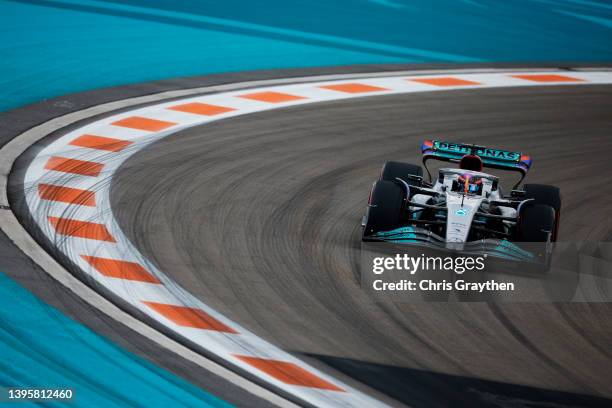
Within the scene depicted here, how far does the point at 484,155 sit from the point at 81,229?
4.19 meters

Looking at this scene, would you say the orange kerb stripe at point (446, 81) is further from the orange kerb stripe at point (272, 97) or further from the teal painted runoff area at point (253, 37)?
the orange kerb stripe at point (272, 97)

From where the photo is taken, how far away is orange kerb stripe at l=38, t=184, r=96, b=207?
10547 mm

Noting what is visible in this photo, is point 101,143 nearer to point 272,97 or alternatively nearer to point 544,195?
point 272,97

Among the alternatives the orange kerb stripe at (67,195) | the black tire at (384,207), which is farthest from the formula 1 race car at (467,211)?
the orange kerb stripe at (67,195)

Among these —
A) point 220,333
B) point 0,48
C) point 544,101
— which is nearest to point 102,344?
point 220,333

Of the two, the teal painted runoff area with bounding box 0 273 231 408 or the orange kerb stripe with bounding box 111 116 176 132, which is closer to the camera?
the teal painted runoff area with bounding box 0 273 231 408

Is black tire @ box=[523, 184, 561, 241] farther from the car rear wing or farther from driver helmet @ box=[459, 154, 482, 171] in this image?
driver helmet @ box=[459, 154, 482, 171]

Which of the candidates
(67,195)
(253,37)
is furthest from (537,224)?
(253,37)

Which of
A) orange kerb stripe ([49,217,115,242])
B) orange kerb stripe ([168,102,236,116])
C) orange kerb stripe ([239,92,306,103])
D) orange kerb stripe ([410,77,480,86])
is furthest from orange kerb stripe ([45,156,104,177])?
orange kerb stripe ([410,77,480,86])

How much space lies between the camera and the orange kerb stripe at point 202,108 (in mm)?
14398

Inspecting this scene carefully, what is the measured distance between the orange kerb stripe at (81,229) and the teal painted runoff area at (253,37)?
4468 mm

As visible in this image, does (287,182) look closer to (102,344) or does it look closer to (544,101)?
(102,344)

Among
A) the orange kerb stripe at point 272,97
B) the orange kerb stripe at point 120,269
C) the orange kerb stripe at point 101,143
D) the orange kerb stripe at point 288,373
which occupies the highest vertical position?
the orange kerb stripe at point 272,97

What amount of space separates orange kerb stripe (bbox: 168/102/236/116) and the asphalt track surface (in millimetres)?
402
